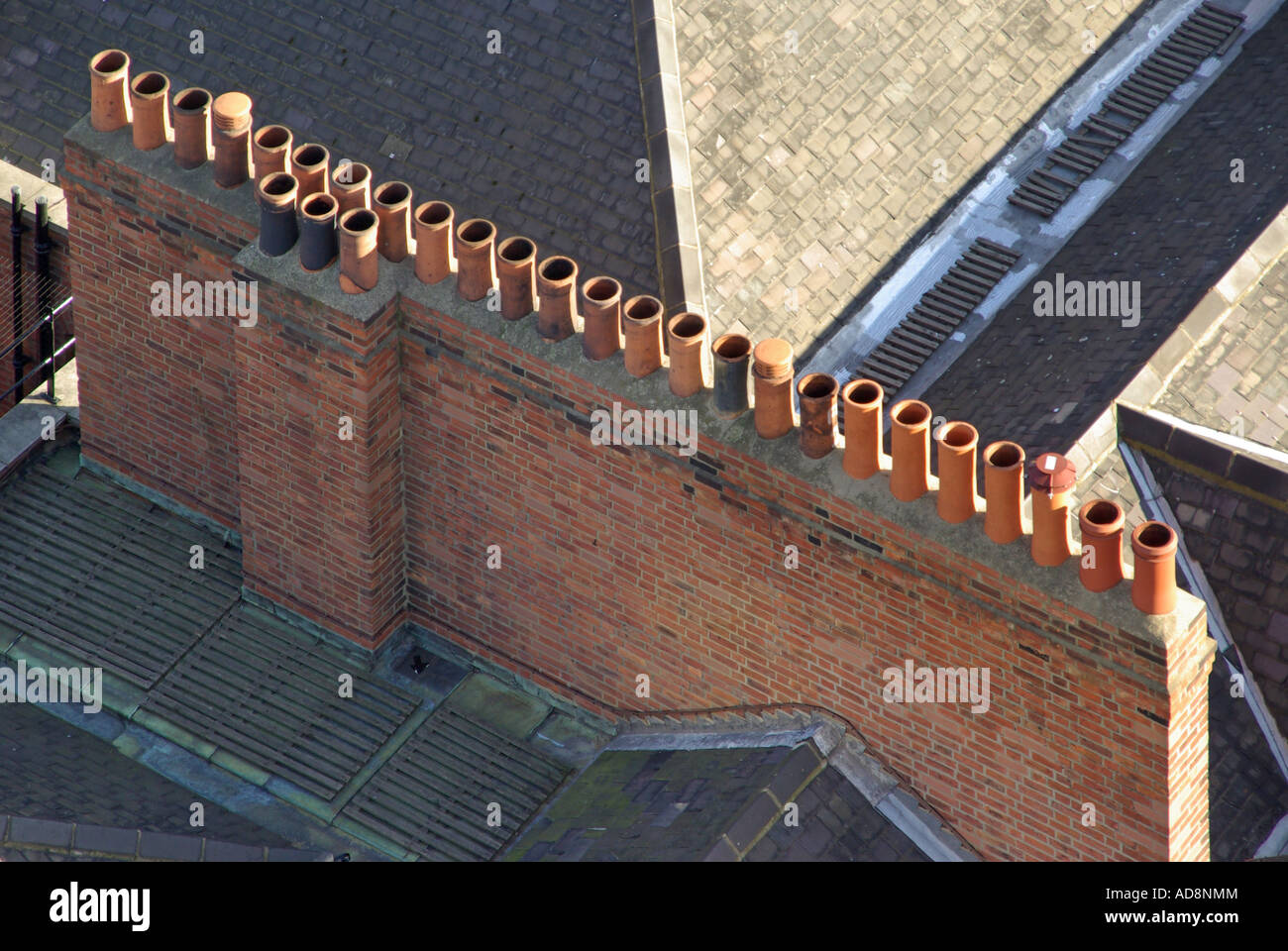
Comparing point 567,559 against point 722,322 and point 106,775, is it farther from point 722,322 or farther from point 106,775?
point 106,775

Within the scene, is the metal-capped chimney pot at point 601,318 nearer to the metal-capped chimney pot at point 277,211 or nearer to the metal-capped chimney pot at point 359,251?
the metal-capped chimney pot at point 359,251

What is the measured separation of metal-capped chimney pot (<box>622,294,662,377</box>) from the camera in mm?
29281

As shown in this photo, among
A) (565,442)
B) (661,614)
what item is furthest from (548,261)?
(661,614)

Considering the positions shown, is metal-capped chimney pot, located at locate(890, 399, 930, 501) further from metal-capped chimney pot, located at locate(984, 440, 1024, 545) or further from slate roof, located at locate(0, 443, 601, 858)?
slate roof, located at locate(0, 443, 601, 858)

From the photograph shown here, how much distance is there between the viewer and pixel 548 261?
29.8 metres

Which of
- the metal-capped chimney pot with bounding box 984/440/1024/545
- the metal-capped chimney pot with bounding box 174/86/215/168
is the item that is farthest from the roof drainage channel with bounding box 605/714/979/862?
the metal-capped chimney pot with bounding box 174/86/215/168

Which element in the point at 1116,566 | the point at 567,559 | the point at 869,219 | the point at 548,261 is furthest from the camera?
the point at 869,219

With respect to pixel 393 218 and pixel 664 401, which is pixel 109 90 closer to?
pixel 393 218

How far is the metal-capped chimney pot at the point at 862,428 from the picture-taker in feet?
91.9

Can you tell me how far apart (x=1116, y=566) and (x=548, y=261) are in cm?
689

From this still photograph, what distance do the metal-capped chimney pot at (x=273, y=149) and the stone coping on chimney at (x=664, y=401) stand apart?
0.74 metres

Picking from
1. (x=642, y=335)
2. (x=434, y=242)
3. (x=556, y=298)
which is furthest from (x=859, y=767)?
(x=434, y=242)

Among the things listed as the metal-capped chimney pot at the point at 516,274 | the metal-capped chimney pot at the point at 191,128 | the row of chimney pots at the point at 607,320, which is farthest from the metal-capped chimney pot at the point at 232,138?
the metal-capped chimney pot at the point at 516,274

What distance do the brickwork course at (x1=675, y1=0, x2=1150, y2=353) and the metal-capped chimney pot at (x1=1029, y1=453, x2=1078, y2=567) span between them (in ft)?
20.8
